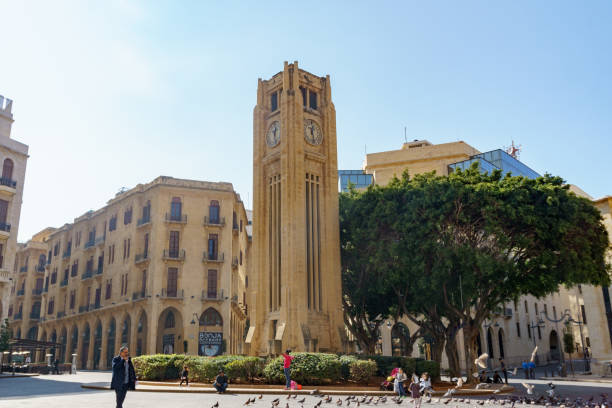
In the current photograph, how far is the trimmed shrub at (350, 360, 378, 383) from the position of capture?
73.6 feet

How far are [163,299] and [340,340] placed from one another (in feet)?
70.7

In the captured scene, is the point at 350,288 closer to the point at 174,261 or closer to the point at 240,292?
the point at 174,261

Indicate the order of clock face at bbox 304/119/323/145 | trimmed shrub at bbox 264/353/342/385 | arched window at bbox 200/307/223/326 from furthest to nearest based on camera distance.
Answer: arched window at bbox 200/307/223/326, clock face at bbox 304/119/323/145, trimmed shrub at bbox 264/353/342/385

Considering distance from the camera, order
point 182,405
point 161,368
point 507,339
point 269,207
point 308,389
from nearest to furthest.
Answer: point 182,405, point 308,389, point 161,368, point 269,207, point 507,339

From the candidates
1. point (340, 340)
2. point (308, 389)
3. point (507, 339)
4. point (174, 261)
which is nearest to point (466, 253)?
point (340, 340)

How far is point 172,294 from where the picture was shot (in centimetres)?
4662

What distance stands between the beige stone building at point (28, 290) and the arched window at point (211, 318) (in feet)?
98.9

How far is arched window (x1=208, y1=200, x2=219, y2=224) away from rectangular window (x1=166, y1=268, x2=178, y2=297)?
5.77m

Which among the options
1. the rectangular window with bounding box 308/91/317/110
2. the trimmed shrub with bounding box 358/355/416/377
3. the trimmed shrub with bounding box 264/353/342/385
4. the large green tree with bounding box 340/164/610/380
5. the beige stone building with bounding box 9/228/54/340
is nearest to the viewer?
the trimmed shrub with bounding box 264/353/342/385

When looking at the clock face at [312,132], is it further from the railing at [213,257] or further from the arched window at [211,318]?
the arched window at [211,318]

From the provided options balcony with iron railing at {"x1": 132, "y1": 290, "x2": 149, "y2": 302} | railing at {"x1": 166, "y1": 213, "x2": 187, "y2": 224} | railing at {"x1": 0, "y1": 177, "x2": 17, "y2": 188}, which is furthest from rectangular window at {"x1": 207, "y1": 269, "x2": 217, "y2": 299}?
railing at {"x1": 0, "y1": 177, "x2": 17, "y2": 188}

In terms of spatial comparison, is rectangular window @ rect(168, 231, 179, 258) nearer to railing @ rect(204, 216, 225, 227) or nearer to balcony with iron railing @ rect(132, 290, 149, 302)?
railing @ rect(204, 216, 225, 227)

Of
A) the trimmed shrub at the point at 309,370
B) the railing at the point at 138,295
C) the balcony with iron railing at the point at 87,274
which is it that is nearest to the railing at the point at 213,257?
the railing at the point at 138,295

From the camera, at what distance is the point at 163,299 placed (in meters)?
46.0
